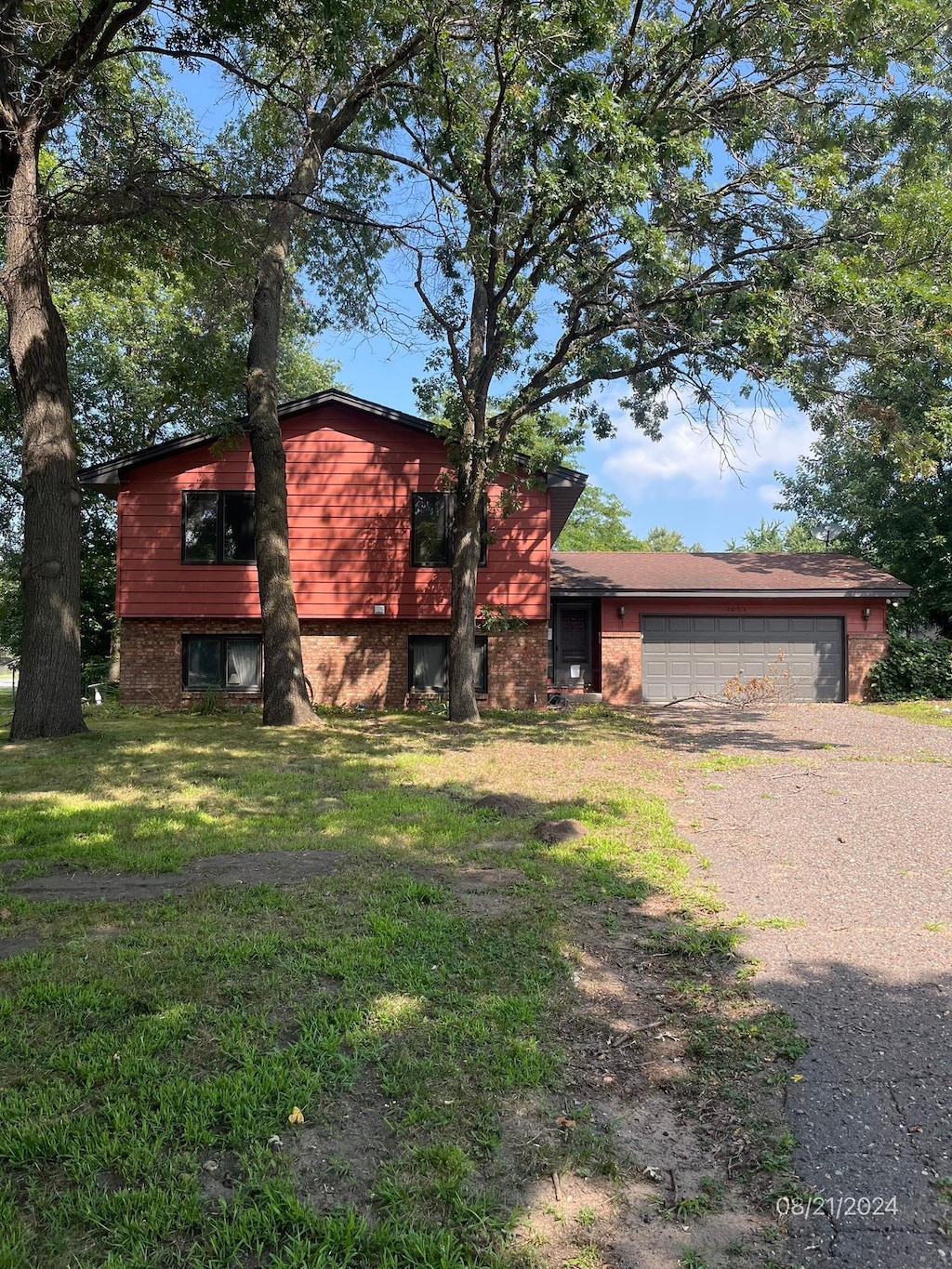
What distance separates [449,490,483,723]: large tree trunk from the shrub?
1068 centimetres

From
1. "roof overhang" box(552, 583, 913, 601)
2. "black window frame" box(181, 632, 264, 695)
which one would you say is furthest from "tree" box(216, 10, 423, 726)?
"roof overhang" box(552, 583, 913, 601)

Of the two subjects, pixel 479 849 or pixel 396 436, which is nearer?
pixel 479 849

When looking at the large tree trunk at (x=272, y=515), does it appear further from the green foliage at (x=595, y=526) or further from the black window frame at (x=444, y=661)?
the green foliage at (x=595, y=526)

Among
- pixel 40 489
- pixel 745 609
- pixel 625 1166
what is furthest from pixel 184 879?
pixel 745 609

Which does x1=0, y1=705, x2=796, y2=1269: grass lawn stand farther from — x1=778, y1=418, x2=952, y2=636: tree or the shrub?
x1=778, y1=418, x2=952, y2=636: tree

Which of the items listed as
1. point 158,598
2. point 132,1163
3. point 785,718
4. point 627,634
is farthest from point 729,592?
point 132,1163

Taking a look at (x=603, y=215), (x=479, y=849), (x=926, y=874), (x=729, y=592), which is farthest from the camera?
(x=729, y=592)

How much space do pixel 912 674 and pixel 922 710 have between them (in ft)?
9.18

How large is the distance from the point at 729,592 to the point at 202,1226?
683 inches

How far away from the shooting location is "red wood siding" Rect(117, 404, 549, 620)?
50.9 feet

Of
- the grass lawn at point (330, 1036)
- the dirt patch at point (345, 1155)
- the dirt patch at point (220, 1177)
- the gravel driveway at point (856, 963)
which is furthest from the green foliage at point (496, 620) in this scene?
the dirt patch at point (220, 1177)

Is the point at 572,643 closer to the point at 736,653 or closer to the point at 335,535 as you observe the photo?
the point at 736,653

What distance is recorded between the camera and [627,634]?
60.2 feet

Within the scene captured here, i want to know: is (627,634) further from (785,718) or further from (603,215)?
(603,215)
